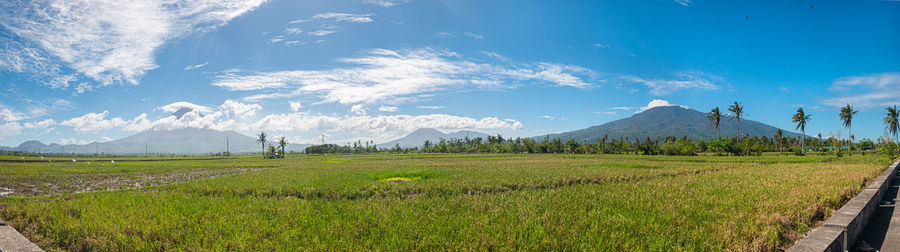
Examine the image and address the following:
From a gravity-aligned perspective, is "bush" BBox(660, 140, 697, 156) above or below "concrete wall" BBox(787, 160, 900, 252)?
below

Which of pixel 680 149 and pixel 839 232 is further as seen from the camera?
pixel 680 149

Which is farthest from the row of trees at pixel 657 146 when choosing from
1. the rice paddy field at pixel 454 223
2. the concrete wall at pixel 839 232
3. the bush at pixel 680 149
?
the concrete wall at pixel 839 232

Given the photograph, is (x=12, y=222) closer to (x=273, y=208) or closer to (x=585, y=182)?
(x=273, y=208)

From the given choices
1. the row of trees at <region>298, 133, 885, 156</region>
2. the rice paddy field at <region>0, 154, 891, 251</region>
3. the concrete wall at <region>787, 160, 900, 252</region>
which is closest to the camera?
the concrete wall at <region>787, 160, 900, 252</region>

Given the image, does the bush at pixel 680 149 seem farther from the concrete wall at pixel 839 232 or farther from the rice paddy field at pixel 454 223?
the concrete wall at pixel 839 232

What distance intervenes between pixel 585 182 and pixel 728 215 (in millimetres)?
8327

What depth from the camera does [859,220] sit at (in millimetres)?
6004

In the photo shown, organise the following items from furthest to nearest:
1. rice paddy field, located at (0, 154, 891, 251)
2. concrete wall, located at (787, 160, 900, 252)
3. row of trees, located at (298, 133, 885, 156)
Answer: row of trees, located at (298, 133, 885, 156), rice paddy field, located at (0, 154, 891, 251), concrete wall, located at (787, 160, 900, 252)

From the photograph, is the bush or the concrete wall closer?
the concrete wall

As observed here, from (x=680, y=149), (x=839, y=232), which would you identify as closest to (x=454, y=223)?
(x=839, y=232)

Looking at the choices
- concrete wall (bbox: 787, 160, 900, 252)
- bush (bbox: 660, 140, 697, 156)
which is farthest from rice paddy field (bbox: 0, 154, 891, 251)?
bush (bbox: 660, 140, 697, 156)

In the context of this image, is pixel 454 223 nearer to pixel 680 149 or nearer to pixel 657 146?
pixel 680 149

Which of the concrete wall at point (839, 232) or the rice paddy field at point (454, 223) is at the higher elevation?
the concrete wall at point (839, 232)

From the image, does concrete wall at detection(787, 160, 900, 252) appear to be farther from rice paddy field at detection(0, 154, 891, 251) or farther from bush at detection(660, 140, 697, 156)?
bush at detection(660, 140, 697, 156)
